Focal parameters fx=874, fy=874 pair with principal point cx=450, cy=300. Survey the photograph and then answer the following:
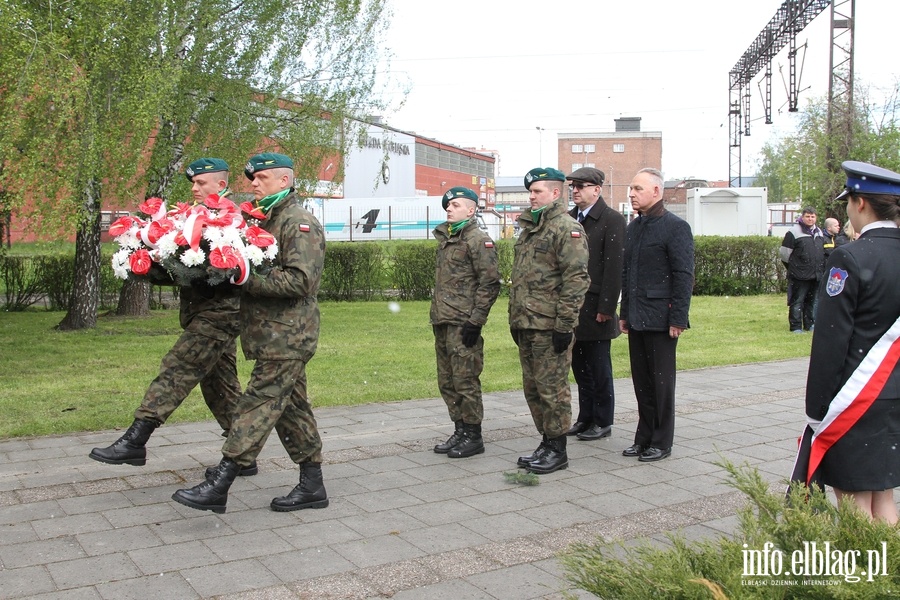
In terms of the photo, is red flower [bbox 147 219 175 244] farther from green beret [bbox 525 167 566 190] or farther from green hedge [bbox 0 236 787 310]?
green hedge [bbox 0 236 787 310]

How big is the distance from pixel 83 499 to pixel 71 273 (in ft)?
44.5

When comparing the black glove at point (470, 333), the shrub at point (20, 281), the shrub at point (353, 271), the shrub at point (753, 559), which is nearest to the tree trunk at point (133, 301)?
the shrub at point (20, 281)

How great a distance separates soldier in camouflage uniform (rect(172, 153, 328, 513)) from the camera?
4.86m

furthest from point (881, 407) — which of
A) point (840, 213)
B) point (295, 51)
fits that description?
point (840, 213)

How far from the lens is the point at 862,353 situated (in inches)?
137

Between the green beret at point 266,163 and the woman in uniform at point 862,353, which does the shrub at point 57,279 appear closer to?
the green beret at point 266,163

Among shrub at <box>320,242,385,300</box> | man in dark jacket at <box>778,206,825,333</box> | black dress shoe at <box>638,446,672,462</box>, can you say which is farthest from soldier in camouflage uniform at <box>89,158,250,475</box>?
shrub at <box>320,242,385,300</box>

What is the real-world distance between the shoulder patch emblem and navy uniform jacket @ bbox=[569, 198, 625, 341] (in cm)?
339

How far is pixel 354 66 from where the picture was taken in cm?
1611

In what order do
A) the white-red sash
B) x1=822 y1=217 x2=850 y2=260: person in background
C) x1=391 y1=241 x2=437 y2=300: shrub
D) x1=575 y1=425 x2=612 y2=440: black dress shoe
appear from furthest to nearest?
x1=391 y1=241 x2=437 y2=300: shrub, x1=822 y1=217 x2=850 y2=260: person in background, x1=575 y1=425 x2=612 y2=440: black dress shoe, the white-red sash

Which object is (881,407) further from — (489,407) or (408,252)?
(408,252)

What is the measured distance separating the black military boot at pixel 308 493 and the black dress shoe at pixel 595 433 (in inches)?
103

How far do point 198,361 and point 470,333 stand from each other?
1.92m

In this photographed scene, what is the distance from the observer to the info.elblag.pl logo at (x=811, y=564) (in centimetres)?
231
